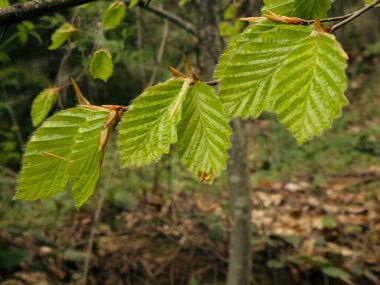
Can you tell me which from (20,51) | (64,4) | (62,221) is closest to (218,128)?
(64,4)

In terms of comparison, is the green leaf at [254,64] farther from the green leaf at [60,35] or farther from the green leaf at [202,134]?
the green leaf at [60,35]

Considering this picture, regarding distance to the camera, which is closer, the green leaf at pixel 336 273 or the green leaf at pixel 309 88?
the green leaf at pixel 309 88

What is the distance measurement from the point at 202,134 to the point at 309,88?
18 centimetres

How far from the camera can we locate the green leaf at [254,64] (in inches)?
20.6

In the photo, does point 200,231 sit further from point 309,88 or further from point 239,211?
point 309,88

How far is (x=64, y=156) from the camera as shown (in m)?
0.60

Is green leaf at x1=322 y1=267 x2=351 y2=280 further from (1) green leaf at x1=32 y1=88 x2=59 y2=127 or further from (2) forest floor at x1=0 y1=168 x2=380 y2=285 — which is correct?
(1) green leaf at x1=32 y1=88 x2=59 y2=127

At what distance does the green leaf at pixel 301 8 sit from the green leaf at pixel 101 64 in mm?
977

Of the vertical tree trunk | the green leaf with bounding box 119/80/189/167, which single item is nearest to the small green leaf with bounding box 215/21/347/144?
the green leaf with bounding box 119/80/189/167

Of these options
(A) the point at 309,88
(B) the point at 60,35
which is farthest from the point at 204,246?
(A) the point at 309,88

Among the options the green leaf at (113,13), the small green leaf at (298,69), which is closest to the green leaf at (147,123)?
the small green leaf at (298,69)

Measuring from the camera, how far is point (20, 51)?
19.0ft

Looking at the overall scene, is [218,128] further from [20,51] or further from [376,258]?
[20,51]

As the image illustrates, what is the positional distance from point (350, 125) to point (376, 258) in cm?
517
